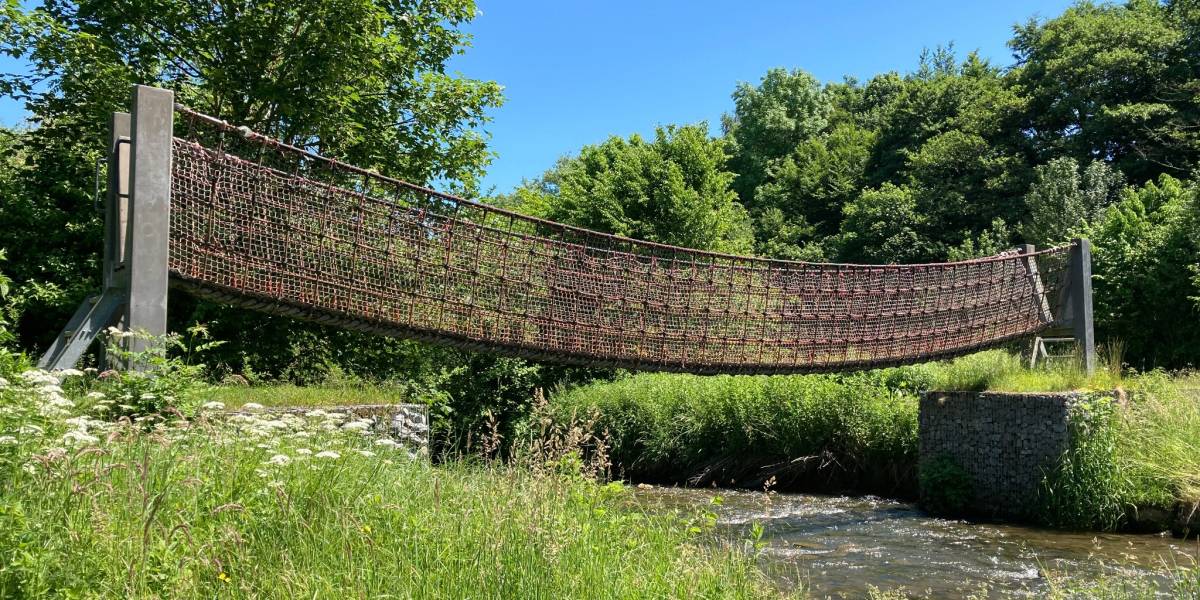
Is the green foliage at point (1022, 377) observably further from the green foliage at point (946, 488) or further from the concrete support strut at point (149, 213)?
the concrete support strut at point (149, 213)

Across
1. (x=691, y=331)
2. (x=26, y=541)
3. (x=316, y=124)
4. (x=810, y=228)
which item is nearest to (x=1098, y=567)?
(x=691, y=331)

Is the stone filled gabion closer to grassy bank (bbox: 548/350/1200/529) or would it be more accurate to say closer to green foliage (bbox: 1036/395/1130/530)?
green foliage (bbox: 1036/395/1130/530)

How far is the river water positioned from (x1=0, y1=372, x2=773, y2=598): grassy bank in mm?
1602

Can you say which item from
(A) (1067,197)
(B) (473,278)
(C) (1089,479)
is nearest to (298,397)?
(B) (473,278)

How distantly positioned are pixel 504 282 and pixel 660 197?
627 inches

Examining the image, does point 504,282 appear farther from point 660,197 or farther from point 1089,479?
point 660,197

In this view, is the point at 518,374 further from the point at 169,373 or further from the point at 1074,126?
the point at 1074,126

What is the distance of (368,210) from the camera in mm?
5523

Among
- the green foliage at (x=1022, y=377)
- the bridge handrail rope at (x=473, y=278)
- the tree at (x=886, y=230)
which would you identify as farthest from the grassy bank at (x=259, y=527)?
the tree at (x=886, y=230)

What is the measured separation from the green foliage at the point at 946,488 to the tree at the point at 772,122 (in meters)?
27.8

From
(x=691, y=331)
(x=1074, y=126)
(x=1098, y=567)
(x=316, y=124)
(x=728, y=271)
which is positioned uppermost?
(x=1074, y=126)

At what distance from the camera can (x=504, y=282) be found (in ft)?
19.6

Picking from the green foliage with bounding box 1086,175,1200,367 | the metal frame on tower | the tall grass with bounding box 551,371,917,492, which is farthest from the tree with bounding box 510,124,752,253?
the metal frame on tower

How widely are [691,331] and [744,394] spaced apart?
5578 mm
